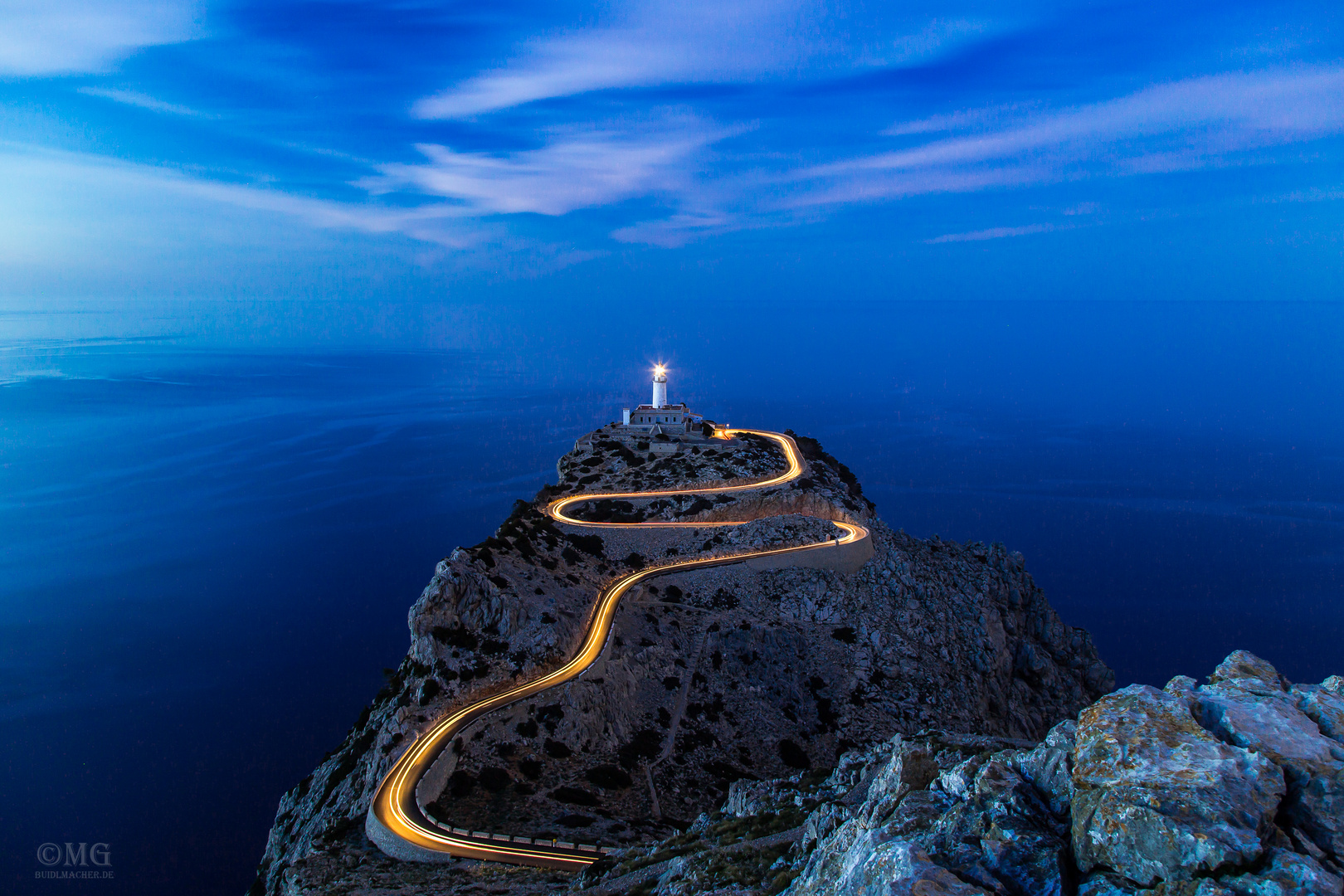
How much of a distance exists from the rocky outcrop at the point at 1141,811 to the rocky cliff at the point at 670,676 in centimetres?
1516

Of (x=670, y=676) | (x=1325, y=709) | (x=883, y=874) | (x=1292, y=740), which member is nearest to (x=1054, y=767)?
(x=1292, y=740)

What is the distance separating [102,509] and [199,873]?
382 feet

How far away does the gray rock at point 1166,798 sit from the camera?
31.9ft

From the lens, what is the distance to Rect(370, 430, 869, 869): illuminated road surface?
83.1 ft

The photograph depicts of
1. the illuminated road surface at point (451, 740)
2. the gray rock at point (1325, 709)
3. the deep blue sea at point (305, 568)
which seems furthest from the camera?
the deep blue sea at point (305, 568)

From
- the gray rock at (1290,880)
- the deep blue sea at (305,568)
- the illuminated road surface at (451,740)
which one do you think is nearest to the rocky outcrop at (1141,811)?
the gray rock at (1290,880)

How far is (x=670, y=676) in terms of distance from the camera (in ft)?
Result: 132

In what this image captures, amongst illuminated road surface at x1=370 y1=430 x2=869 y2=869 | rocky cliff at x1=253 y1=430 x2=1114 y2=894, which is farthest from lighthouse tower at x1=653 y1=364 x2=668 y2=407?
illuminated road surface at x1=370 y1=430 x2=869 y2=869

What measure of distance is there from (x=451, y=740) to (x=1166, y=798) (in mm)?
28087

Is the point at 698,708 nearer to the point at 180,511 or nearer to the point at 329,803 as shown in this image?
the point at 329,803

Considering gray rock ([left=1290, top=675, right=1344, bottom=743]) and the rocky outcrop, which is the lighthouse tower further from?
gray rock ([left=1290, top=675, right=1344, bottom=743])

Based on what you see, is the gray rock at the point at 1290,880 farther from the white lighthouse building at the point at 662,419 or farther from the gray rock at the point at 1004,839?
the white lighthouse building at the point at 662,419

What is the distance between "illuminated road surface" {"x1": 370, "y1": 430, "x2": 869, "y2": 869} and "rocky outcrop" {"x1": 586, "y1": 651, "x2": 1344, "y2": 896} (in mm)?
13970

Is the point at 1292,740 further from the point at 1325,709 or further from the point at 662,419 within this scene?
the point at 662,419
